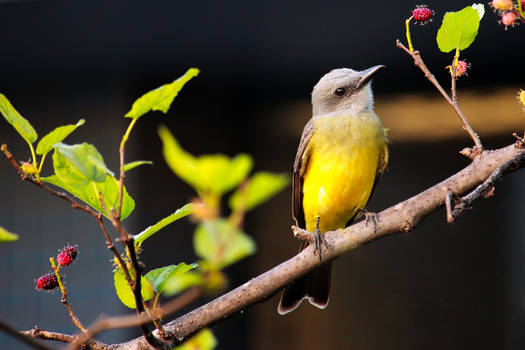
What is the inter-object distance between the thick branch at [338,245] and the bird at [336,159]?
83 cm

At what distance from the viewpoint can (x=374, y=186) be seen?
2375 mm

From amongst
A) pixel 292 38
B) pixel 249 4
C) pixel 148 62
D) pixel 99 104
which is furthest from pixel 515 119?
pixel 99 104

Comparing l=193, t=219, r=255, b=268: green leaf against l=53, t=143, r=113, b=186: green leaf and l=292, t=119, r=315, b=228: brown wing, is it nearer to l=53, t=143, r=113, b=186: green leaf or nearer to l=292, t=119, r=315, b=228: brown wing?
l=53, t=143, r=113, b=186: green leaf

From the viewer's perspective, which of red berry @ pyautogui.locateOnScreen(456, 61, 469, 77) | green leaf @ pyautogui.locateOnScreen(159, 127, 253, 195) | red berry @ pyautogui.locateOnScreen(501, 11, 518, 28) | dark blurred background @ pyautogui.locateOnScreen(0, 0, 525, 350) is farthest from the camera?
dark blurred background @ pyautogui.locateOnScreen(0, 0, 525, 350)

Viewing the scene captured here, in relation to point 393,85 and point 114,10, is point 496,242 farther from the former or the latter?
point 114,10

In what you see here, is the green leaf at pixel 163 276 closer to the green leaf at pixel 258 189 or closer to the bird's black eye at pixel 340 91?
the green leaf at pixel 258 189

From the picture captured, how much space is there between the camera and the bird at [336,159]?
2211mm

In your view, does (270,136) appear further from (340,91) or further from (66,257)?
(66,257)

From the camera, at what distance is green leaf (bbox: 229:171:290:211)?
46 centimetres

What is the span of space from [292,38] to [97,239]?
1837mm

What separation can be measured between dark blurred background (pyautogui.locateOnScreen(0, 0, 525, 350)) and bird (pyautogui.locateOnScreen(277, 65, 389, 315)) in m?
1.62

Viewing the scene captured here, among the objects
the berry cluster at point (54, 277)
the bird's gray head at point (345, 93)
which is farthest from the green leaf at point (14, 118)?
the bird's gray head at point (345, 93)

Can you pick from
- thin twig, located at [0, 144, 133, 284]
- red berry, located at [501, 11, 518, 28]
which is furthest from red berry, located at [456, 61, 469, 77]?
thin twig, located at [0, 144, 133, 284]

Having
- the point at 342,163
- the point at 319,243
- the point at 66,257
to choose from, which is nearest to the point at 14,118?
the point at 66,257
